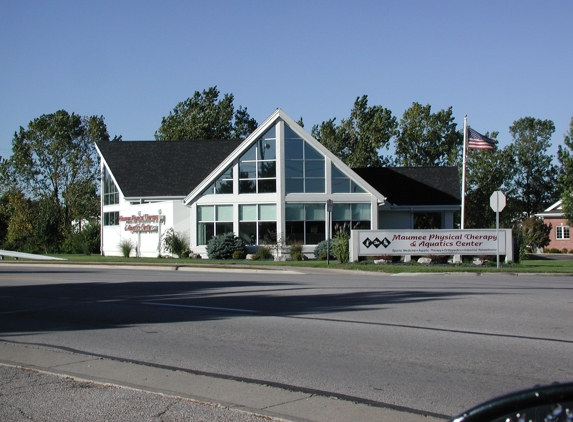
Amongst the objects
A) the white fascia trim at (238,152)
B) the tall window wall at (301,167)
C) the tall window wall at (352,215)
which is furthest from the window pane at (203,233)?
the tall window wall at (352,215)

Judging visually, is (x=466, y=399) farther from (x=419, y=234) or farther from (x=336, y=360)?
(x=419, y=234)

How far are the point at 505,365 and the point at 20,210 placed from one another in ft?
191

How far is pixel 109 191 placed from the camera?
149 ft

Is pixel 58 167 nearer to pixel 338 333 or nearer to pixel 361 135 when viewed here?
pixel 361 135

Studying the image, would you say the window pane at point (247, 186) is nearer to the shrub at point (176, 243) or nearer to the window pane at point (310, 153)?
the window pane at point (310, 153)

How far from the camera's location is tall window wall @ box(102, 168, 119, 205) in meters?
44.6

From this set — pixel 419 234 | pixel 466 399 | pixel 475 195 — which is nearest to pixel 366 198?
pixel 419 234

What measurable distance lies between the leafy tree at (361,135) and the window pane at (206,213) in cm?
2567

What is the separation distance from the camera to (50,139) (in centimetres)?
6181

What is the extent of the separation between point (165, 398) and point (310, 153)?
31.6 m

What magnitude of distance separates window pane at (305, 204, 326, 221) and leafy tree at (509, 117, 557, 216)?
1713 inches

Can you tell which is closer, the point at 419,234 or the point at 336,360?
Result: the point at 336,360

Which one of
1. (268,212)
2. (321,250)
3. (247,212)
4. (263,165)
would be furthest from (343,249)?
Answer: (263,165)

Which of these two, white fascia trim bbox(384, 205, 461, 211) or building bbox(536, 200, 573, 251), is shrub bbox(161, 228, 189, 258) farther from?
building bbox(536, 200, 573, 251)
